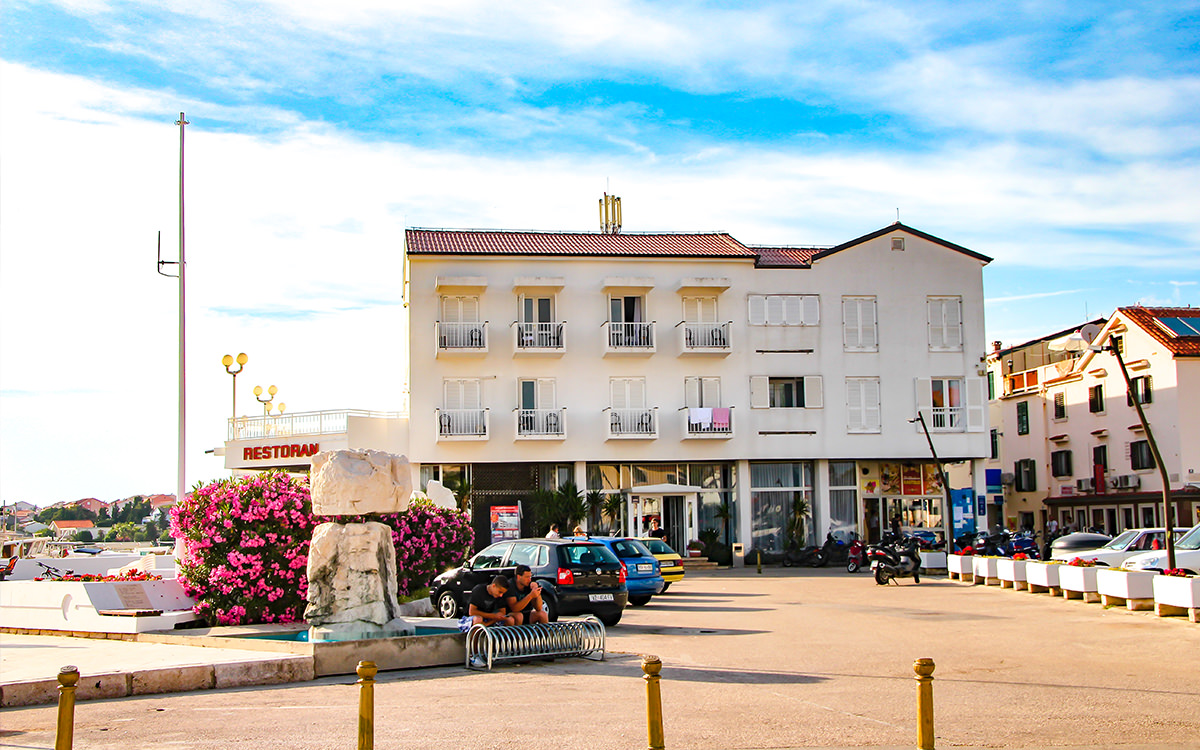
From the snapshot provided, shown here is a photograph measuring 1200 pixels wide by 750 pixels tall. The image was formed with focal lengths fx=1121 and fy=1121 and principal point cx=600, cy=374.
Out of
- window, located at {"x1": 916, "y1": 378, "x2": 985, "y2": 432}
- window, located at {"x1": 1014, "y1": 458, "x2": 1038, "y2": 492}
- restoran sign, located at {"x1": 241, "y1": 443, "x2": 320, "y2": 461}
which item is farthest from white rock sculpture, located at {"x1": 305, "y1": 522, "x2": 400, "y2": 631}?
window, located at {"x1": 1014, "y1": 458, "x2": 1038, "y2": 492}

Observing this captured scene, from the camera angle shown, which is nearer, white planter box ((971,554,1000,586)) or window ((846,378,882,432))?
white planter box ((971,554,1000,586))

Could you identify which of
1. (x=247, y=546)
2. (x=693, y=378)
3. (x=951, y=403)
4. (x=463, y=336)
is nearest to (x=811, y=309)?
(x=693, y=378)

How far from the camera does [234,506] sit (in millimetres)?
17781

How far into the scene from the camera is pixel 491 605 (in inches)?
568

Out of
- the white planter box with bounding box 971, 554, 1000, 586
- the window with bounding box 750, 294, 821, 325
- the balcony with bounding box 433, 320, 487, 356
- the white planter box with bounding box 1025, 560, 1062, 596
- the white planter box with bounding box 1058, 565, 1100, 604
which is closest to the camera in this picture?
the white planter box with bounding box 1058, 565, 1100, 604

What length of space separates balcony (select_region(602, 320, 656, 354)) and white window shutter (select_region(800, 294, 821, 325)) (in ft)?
20.3

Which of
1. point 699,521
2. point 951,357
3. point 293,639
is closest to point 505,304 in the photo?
point 699,521

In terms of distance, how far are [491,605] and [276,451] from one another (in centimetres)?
2898

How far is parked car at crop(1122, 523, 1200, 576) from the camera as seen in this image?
24359mm

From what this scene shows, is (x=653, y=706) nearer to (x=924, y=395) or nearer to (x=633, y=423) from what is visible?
(x=633, y=423)

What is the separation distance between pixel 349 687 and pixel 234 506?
22.3ft

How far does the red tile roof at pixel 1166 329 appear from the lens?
148ft

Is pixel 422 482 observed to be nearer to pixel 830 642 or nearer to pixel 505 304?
pixel 505 304

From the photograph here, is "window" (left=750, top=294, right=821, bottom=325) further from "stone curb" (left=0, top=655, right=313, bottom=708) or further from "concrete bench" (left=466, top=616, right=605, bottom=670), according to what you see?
"stone curb" (left=0, top=655, right=313, bottom=708)
